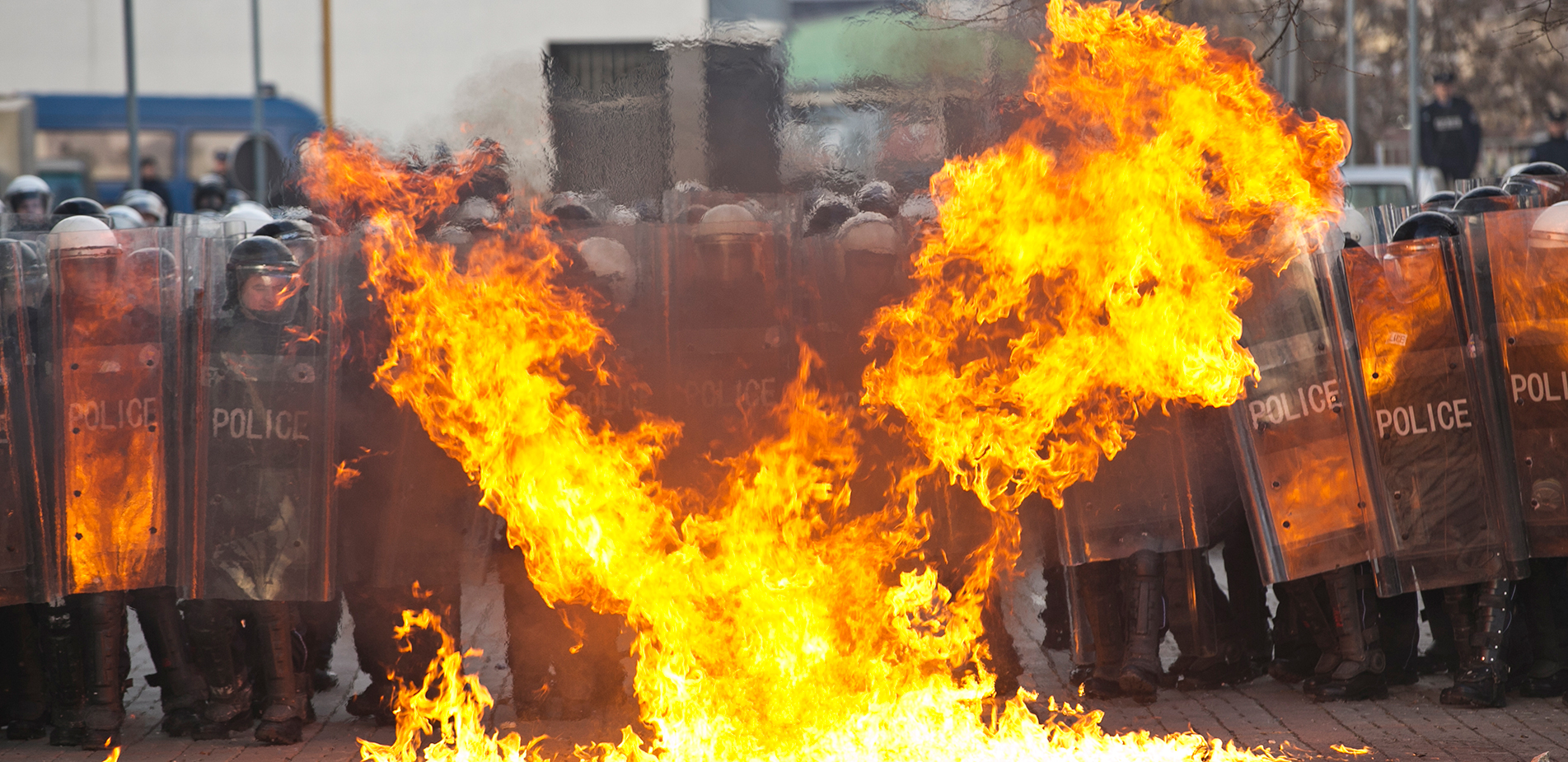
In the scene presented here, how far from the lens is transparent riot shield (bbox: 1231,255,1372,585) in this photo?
6.14 meters

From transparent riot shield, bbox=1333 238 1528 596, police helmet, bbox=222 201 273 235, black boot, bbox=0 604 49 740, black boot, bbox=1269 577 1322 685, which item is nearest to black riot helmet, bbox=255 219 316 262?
police helmet, bbox=222 201 273 235

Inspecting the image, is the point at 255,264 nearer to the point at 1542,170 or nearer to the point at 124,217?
the point at 124,217

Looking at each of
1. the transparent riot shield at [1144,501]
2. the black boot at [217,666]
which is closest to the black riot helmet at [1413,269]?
the transparent riot shield at [1144,501]

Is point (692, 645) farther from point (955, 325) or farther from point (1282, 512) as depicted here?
point (1282, 512)

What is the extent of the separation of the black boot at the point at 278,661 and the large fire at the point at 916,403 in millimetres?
509

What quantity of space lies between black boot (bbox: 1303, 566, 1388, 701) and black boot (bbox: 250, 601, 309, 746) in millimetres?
4158

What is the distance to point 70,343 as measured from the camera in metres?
6.01

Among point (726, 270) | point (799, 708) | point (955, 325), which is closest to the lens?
point (799, 708)

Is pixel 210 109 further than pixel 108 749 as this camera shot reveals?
Yes

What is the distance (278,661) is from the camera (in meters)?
6.11

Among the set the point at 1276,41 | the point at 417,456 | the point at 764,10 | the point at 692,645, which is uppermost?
the point at 764,10

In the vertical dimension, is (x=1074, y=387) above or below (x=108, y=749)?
above

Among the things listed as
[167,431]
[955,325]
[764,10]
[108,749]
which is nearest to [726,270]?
[955,325]

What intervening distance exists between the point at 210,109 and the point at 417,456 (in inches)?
832
